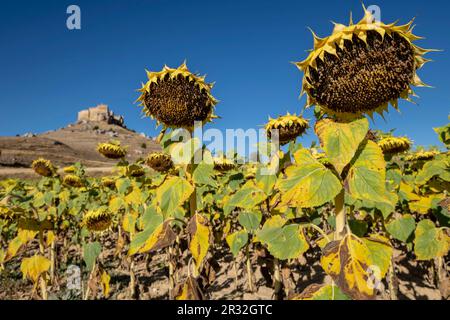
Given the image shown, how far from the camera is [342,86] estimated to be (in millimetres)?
1531

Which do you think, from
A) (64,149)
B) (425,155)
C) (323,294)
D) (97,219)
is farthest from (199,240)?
(64,149)

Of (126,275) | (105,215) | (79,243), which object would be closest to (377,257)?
(105,215)

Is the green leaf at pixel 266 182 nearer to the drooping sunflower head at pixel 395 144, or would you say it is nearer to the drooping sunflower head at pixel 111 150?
the drooping sunflower head at pixel 395 144

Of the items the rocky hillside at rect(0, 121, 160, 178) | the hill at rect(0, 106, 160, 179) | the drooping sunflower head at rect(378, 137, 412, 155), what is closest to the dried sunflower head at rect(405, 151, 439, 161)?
the drooping sunflower head at rect(378, 137, 412, 155)

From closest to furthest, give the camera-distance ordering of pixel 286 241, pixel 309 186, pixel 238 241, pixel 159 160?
pixel 309 186 → pixel 286 241 → pixel 238 241 → pixel 159 160

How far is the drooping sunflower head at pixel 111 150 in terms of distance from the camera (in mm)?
5109

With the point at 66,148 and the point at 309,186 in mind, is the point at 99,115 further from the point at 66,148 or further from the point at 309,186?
Result: the point at 309,186

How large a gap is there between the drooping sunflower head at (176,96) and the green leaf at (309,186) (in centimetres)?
99

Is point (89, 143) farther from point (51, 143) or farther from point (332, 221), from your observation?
point (332, 221)

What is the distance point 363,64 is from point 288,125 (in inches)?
53.6

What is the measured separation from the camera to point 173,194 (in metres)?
2.12

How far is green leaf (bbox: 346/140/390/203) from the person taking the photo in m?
1.45
